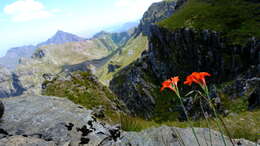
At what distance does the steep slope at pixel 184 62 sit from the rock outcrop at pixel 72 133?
90.9 ft

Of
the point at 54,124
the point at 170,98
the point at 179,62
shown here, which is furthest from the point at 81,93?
the point at 179,62

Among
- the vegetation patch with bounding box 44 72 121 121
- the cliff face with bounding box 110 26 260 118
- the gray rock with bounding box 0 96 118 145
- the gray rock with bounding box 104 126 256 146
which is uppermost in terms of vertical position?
the gray rock with bounding box 0 96 118 145

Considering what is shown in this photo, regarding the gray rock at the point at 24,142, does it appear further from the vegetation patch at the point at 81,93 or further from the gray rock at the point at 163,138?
the vegetation patch at the point at 81,93

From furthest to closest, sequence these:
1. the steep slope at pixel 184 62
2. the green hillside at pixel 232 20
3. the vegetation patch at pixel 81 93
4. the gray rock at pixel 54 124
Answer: the green hillside at pixel 232 20 → the steep slope at pixel 184 62 → the vegetation patch at pixel 81 93 → the gray rock at pixel 54 124

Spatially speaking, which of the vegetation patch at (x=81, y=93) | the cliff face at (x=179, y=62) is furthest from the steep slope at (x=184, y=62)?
the vegetation patch at (x=81, y=93)

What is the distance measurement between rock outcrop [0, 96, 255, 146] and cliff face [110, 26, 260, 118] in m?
40.4

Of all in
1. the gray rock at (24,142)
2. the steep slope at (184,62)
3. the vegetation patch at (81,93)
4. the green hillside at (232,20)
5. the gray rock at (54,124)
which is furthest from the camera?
the green hillside at (232,20)

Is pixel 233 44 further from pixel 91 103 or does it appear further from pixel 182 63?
pixel 91 103

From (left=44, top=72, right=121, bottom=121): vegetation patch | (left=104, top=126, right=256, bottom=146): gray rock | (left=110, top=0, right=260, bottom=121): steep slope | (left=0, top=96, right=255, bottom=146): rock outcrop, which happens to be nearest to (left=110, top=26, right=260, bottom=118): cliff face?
(left=110, top=0, right=260, bottom=121): steep slope

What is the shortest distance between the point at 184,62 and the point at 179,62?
290cm

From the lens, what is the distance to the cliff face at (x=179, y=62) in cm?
5212

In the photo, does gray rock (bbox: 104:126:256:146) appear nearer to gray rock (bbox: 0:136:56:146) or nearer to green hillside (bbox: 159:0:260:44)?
gray rock (bbox: 0:136:56:146)

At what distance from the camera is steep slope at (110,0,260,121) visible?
50838 millimetres

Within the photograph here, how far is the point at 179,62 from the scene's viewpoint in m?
78.0
